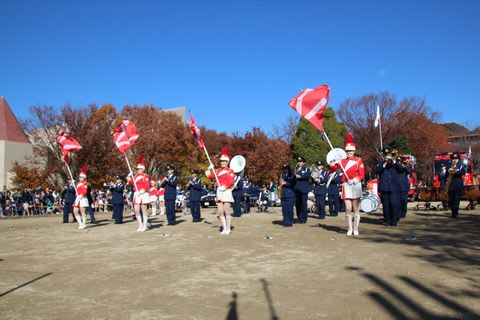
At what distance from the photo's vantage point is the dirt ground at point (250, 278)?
421 cm

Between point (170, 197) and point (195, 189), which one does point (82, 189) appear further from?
point (195, 189)

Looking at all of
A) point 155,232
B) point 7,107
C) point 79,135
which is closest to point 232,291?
point 155,232

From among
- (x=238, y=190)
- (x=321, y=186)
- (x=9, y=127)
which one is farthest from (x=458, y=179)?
(x=9, y=127)

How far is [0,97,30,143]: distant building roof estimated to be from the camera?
35.0m

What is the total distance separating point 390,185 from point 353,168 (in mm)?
2697

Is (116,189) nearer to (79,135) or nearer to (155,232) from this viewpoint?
(155,232)

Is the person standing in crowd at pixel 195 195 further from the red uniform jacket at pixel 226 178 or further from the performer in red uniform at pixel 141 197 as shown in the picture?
the red uniform jacket at pixel 226 178

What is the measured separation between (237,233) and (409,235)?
4.36 m

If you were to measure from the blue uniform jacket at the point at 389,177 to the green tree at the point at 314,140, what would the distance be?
30.1 metres

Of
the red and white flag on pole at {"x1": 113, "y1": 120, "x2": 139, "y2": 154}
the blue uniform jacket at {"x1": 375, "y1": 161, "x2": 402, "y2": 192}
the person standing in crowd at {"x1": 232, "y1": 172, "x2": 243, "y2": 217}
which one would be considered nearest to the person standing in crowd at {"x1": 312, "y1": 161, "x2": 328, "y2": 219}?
the blue uniform jacket at {"x1": 375, "y1": 161, "x2": 402, "y2": 192}

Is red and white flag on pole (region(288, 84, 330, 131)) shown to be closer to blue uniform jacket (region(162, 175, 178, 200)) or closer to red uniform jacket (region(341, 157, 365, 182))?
red uniform jacket (region(341, 157, 365, 182))

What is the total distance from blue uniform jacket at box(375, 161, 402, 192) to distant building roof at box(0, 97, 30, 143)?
106 feet

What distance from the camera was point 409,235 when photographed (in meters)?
9.35

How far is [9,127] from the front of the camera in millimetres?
35781
